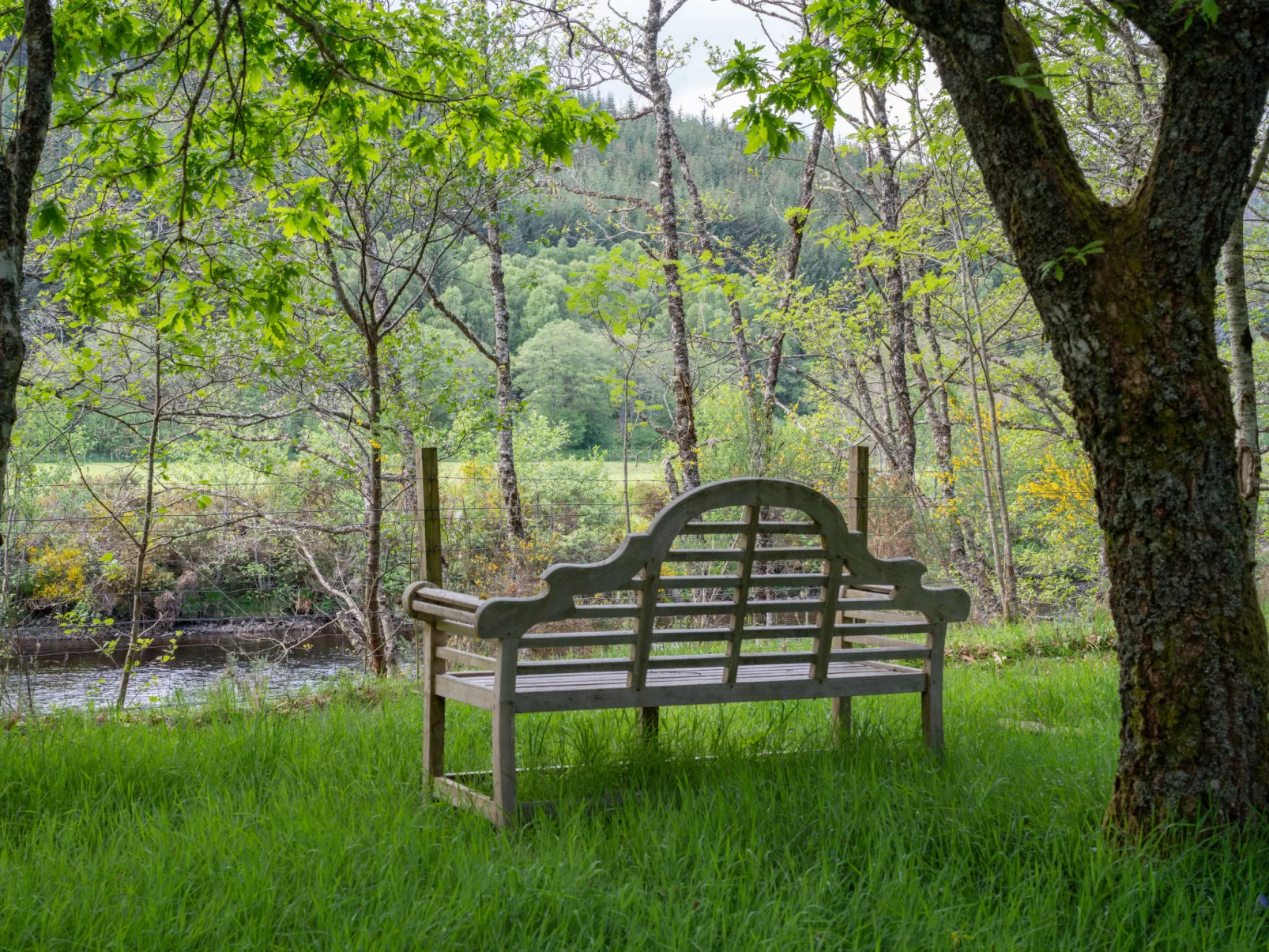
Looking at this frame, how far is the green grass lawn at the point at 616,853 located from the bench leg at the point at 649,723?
0.06 metres

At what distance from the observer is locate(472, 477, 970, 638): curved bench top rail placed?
9.10 ft

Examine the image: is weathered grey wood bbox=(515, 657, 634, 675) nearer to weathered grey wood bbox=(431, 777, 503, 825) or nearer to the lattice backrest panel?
the lattice backrest panel

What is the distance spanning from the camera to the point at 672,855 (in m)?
2.43

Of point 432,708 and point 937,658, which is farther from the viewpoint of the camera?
point 937,658

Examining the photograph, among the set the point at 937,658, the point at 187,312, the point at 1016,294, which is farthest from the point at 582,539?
the point at 937,658

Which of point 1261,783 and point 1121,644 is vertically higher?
point 1121,644

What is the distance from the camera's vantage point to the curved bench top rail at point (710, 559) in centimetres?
277

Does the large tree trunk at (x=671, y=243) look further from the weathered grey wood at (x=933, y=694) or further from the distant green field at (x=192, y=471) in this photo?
the weathered grey wood at (x=933, y=694)

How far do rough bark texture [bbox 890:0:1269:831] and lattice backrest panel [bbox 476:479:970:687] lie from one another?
0.85m

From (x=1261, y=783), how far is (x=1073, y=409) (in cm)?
103

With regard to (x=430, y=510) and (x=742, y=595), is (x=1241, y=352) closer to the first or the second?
(x=742, y=595)

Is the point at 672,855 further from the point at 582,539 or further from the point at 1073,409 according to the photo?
the point at 582,539

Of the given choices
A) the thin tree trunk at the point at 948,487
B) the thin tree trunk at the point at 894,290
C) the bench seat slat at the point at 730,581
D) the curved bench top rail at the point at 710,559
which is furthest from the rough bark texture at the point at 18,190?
the thin tree trunk at the point at 894,290

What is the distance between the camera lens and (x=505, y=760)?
280 centimetres
